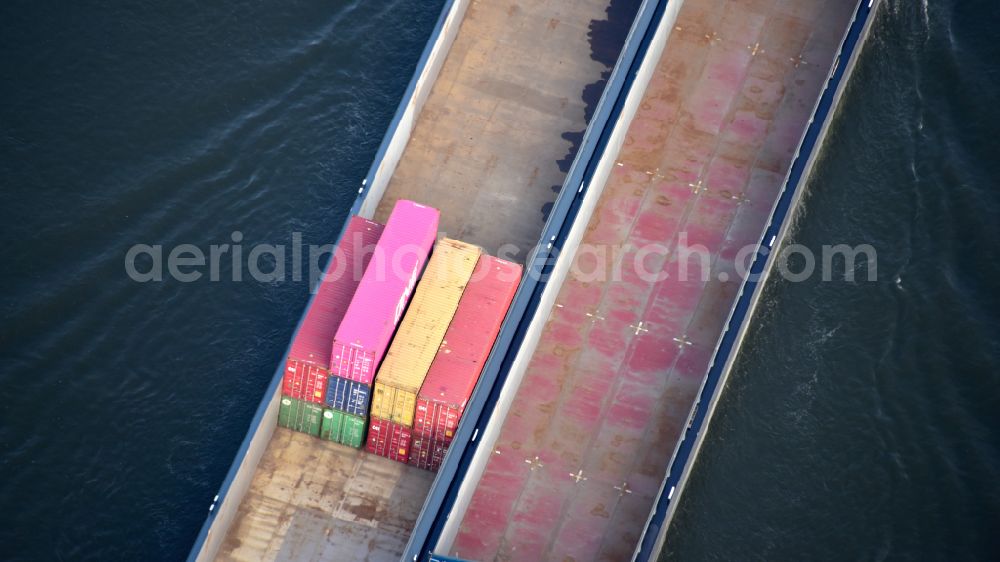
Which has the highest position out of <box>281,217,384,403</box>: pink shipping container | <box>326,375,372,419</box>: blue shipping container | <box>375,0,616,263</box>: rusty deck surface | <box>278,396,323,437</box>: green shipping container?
<box>375,0,616,263</box>: rusty deck surface

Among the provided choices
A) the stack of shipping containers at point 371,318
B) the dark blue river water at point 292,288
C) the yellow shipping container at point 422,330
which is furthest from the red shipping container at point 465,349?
the dark blue river water at point 292,288

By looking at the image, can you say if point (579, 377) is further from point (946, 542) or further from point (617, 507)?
point (946, 542)

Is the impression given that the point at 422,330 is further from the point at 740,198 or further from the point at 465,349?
the point at 740,198

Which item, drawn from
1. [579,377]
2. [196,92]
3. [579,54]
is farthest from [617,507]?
[196,92]

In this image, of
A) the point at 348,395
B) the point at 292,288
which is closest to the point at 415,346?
the point at 348,395

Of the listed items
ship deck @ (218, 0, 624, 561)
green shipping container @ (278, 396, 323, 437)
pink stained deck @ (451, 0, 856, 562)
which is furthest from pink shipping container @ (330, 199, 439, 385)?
pink stained deck @ (451, 0, 856, 562)

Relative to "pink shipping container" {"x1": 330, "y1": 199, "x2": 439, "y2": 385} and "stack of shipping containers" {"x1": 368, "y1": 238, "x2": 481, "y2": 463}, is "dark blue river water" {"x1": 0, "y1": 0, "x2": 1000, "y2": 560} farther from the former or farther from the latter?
"stack of shipping containers" {"x1": 368, "y1": 238, "x2": 481, "y2": 463}
